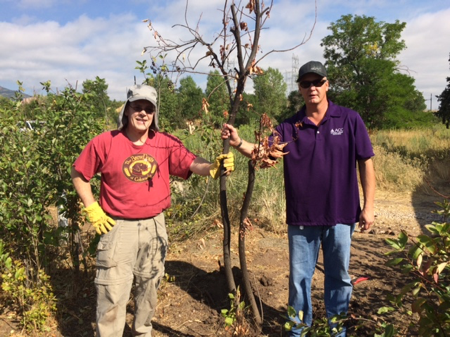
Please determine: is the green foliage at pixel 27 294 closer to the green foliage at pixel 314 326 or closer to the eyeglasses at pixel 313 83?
the green foliage at pixel 314 326

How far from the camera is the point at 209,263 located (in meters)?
4.14

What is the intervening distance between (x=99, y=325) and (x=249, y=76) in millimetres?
1852

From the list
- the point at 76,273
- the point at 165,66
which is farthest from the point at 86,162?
the point at 76,273

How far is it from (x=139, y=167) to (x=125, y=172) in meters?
0.09

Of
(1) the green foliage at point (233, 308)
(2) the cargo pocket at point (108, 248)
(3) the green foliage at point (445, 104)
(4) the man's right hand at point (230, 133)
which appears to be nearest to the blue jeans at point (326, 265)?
(1) the green foliage at point (233, 308)

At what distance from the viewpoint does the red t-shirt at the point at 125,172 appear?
232 cm

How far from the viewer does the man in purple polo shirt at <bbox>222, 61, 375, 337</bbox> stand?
7.54 ft

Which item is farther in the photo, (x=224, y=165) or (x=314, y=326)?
(x=224, y=165)

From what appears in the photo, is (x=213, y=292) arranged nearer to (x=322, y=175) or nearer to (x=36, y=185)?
(x=322, y=175)

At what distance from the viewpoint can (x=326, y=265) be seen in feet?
8.01

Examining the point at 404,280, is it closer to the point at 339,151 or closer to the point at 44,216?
the point at 339,151

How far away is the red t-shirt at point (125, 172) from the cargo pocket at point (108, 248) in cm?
12

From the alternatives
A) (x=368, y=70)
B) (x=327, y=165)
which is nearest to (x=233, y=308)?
(x=327, y=165)

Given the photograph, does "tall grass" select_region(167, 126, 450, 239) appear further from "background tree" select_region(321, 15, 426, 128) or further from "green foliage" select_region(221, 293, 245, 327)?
"background tree" select_region(321, 15, 426, 128)
